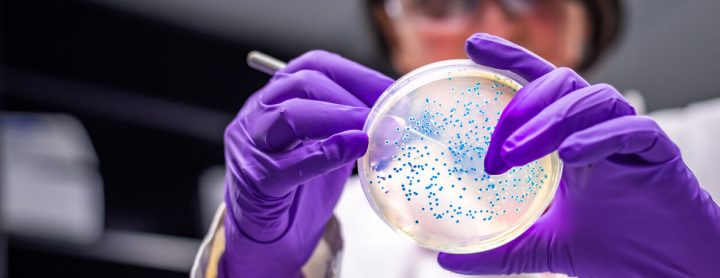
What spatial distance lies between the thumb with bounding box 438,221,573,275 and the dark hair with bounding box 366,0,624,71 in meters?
0.88

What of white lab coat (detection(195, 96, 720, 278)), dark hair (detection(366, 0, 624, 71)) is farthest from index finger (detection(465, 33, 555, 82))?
dark hair (detection(366, 0, 624, 71))

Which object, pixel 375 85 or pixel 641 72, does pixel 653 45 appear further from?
pixel 375 85

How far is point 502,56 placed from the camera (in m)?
0.76

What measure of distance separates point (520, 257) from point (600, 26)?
3.13 feet

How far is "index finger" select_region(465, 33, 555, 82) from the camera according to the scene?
760 millimetres

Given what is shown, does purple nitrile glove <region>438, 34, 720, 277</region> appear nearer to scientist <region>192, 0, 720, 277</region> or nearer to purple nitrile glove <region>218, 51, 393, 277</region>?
scientist <region>192, 0, 720, 277</region>

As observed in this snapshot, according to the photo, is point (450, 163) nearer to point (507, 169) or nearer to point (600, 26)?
point (507, 169)

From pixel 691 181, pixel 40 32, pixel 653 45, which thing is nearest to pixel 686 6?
pixel 653 45

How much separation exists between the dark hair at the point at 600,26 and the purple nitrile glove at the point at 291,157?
0.82 metres

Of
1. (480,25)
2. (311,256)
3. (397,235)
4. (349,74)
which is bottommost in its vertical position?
(397,235)

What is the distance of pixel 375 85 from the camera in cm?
85

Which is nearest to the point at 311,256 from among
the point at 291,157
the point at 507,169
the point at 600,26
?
the point at 291,157

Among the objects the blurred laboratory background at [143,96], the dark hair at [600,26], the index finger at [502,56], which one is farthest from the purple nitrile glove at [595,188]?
the blurred laboratory background at [143,96]

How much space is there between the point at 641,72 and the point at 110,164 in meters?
2.33
